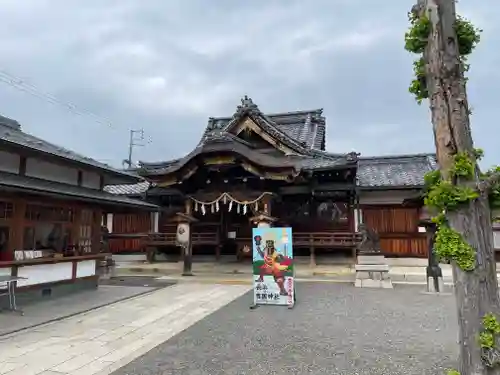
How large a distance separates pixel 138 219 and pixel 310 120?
11.6m

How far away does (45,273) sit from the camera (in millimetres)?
8891

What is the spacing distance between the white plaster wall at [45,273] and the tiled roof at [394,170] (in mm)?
12349

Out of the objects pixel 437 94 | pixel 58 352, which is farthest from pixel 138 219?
pixel 437 94

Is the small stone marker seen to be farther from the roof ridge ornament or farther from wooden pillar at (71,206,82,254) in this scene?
wooden pillar at (71,206,82,254)

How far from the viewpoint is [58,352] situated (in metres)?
5.10

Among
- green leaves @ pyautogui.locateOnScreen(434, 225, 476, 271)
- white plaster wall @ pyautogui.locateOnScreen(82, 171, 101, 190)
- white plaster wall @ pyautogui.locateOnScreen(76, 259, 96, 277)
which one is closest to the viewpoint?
green leaves @ pyautogui.locateOnScreen(434, 225, 476, 271)

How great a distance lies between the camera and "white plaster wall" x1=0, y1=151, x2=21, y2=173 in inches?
324

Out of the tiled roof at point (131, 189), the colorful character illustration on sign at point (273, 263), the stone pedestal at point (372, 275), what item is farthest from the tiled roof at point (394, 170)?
the tiled roof at point (131, 189)

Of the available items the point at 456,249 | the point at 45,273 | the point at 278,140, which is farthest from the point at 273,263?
the point at 278,140

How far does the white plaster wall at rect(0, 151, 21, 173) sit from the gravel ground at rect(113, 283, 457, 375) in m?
5.83

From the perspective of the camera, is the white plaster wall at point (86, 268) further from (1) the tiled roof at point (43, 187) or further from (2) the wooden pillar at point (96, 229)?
(1) the tiled roof at point (43, 187)

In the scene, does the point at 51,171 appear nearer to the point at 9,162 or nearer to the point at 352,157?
the point at 9,162

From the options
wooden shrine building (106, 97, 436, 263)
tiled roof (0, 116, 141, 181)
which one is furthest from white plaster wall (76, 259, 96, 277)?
wooden shrine building (106, 97, 436, 263)

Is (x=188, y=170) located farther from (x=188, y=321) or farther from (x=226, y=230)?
(x=188, y=321)
